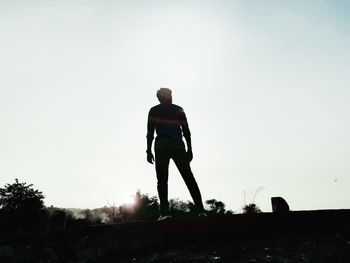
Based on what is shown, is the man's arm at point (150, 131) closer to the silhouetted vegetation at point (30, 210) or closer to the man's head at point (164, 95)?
the man's head at point (164, 95)

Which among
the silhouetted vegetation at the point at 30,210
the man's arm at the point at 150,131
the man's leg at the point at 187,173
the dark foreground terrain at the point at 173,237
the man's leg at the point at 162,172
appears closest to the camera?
the dark foreground terrain at the point at 173,237

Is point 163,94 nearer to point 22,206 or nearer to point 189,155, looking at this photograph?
point 189,155

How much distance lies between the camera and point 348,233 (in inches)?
154

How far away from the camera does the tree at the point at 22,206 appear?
35312 mm

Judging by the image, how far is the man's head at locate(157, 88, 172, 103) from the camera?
5840 mm

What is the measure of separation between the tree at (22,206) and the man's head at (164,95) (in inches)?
1438

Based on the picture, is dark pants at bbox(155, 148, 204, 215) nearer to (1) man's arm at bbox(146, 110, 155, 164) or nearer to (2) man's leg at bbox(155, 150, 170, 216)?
(2) man's leg at bbox(155, 150, 170, 216)

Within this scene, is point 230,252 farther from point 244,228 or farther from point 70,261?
point 70,261

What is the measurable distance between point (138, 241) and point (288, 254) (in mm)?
2036

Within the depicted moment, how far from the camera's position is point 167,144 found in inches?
213

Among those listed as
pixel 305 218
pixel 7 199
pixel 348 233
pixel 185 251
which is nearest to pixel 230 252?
pixel 185 251

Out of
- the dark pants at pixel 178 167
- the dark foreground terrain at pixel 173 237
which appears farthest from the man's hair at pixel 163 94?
the dark foreground terrain at pixel 173 237

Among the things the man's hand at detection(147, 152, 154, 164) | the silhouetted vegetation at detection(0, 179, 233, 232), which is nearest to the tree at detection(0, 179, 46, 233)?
the silhouetted vegetation at detection(0, 179, 233, 232)

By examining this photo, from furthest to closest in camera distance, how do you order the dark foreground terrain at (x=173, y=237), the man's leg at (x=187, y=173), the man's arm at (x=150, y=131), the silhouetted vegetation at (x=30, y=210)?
the silhouetted vegetation at (x=30, y=210) < the man's arm at (x=150, y=131) < the man's leg at (x=187, y=173) < the dark foreground terrain at (x=173, y=237)
